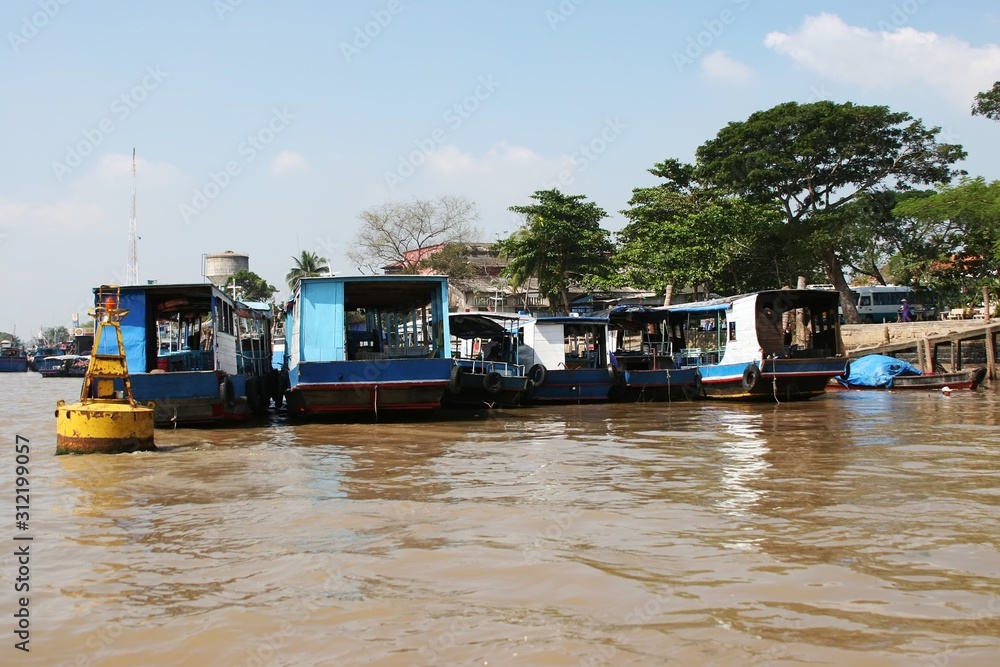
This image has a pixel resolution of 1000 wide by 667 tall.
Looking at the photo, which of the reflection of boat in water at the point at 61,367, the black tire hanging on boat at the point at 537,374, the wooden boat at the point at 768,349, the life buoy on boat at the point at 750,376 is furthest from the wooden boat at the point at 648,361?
the reflection of boat in water at the point at 61,367

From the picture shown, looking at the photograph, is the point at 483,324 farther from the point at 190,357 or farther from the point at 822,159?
the point at 822,159

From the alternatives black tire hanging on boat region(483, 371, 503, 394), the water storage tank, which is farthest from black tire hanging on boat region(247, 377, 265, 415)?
the water storage tank

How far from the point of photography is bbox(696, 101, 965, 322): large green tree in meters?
28.7

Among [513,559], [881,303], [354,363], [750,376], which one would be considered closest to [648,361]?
[750,376]

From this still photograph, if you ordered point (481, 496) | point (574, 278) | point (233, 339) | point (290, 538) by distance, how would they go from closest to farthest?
point (290, 538), point (481, 496), point (233, 339), point (574, 278)

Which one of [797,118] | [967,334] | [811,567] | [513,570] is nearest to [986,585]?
[811,567]

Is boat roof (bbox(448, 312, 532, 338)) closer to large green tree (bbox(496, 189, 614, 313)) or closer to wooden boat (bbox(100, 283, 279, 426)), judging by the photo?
wooden boat (bbox(100, 283, 279, 426))

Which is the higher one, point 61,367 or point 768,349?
point 61,367

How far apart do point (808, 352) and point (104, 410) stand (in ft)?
47.1

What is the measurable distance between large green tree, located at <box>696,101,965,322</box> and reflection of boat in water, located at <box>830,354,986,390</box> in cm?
722

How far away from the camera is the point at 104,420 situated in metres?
9.01

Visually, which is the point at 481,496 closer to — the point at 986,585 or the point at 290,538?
the point at 290,538

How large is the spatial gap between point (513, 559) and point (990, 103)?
27805 millimetres

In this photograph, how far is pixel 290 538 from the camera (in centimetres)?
556
